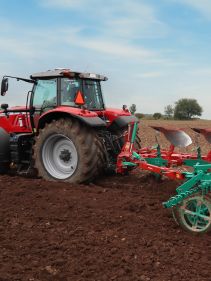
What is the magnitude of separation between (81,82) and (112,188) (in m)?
1.98

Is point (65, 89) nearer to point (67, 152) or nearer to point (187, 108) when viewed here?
point (67, 152)

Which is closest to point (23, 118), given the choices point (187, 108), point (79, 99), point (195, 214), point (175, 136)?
point (79, 99)

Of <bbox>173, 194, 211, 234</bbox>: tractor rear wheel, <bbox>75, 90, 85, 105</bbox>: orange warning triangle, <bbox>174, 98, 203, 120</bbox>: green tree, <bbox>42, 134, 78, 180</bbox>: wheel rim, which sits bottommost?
<bbox>173, 194, 211, 234</bbox>: tractor rear wheel

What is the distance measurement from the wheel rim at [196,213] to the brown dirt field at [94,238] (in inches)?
4.8

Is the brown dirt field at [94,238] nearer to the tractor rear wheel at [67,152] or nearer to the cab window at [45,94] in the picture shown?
the tractor rear wheel at [67,152]

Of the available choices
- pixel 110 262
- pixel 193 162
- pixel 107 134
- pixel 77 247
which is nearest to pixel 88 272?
pixel 110 262

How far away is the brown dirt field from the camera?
3.91 m

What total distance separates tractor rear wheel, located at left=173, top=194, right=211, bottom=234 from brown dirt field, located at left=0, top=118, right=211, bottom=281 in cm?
10

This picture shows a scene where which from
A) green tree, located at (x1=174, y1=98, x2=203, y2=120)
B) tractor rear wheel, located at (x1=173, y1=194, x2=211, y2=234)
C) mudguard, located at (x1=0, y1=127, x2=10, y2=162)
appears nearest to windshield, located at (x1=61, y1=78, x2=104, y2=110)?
mudguard, located at (x1=0, y1=127, x2=10, y2=162)

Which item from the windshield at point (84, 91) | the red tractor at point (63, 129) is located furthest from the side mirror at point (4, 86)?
the windshield at point (84, 91)

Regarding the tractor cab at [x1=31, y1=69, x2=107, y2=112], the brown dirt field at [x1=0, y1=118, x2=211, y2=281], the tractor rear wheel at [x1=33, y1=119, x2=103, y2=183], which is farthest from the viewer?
the tractor cab at [x1=31, y1=69, x2=107, y2=112]

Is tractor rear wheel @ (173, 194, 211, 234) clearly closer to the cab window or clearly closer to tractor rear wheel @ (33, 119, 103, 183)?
tractor rear wheel @ (33, 119, 103, 183)

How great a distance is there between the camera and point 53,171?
307 inches

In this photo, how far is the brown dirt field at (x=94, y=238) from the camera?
3912 mm
